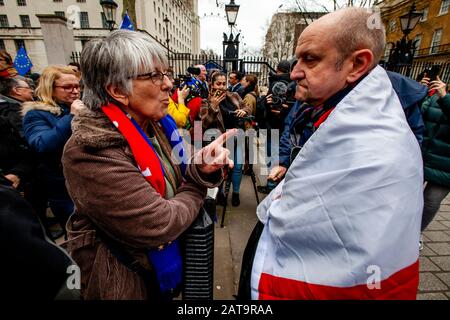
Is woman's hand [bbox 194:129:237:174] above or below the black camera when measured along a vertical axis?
below

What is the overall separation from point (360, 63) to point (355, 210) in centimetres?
79

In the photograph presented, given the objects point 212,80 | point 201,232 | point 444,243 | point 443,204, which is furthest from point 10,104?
point 443,204

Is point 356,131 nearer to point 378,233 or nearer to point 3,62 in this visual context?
point 378,233

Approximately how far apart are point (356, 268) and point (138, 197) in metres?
0.88

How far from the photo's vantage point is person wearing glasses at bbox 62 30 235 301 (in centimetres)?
97

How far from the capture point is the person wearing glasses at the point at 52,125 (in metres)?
2.09

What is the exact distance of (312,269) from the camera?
2.89 feet

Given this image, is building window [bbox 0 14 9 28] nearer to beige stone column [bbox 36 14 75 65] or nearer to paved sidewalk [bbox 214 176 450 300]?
beige stone column [bbox 36 14 75 65]

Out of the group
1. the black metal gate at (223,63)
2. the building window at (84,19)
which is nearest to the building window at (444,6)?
the black metal gate at (223,63)

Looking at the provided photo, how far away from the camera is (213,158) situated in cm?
122

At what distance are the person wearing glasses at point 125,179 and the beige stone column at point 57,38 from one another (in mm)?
12414

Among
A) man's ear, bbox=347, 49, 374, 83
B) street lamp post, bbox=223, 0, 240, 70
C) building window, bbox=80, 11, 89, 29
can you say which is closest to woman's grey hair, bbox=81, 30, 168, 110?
man's ear, bbox=347, 49, 374, 83

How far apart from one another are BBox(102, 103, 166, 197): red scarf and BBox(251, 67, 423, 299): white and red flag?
2.06 ft
